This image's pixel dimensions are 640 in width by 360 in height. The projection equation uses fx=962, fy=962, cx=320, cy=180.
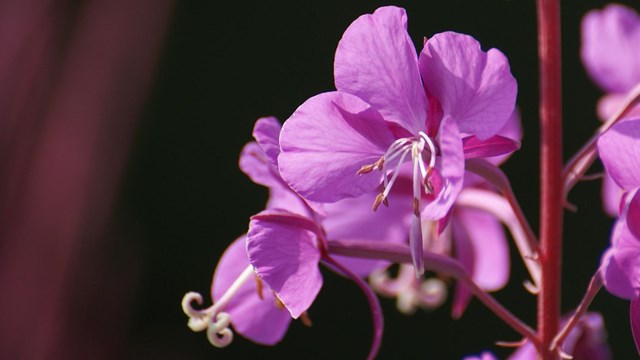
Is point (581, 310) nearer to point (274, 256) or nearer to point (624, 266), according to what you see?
point (624, 266)

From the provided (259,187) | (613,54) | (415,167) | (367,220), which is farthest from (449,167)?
(259,187)

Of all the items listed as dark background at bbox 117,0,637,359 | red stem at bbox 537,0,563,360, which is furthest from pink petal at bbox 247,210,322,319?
dark background at bbox 117,0,637,359

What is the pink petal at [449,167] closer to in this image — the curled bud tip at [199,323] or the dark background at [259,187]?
the curled bud tip at [199,323]

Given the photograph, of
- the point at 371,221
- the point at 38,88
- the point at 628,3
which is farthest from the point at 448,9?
the point at 371,221

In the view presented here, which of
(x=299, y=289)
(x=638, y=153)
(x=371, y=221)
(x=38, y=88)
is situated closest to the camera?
(x=638, y=153)

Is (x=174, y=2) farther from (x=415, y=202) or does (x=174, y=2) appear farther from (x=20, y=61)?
(x=415, y=202)
